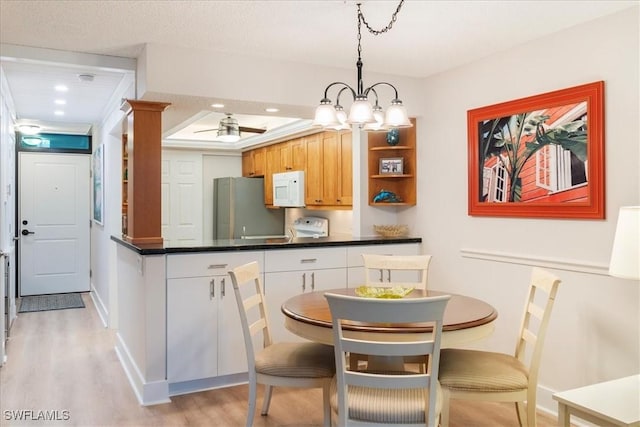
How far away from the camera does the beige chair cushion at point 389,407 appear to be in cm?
202

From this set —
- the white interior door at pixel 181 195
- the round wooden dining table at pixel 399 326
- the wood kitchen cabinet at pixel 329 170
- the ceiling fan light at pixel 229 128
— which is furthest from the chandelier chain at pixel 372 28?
the white interior door at pixel 181 195

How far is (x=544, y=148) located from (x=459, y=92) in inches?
36.2

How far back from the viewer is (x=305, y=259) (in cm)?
372

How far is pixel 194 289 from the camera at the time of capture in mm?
3373

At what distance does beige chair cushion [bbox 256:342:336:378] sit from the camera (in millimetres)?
2521

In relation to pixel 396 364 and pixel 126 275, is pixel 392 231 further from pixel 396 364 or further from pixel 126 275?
pixel 126 275

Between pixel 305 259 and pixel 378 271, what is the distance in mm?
623

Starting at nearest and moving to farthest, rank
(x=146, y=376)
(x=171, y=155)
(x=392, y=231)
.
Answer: (x=146, y=376) → (x=392, y=231) → (x=171, y=155)

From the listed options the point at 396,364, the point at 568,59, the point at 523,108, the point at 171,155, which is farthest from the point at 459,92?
the point at 171,155

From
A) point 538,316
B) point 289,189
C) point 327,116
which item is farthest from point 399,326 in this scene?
point 289,189

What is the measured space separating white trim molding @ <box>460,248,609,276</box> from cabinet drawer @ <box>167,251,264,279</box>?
1523 mm

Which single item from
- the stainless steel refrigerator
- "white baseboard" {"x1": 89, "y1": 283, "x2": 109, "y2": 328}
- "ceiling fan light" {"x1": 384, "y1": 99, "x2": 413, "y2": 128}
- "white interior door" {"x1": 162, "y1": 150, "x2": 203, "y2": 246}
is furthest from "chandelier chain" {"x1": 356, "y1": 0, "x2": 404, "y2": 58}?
"white interior door" {"x1": 162, "y1": 150, "x2": 203, "y2": 246}

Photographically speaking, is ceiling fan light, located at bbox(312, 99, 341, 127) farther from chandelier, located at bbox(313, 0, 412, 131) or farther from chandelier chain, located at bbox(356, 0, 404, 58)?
chandelier chain, located at bbox(356, 0, 404, 58)

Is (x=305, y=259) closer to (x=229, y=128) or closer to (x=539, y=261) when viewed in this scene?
(x=539, y=261)
